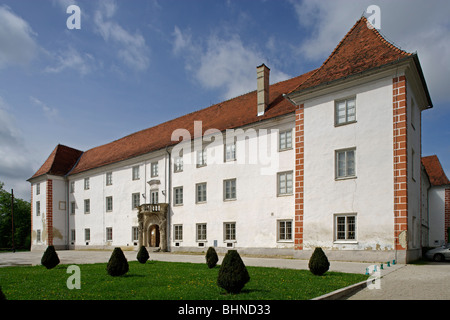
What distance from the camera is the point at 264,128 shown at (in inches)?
968

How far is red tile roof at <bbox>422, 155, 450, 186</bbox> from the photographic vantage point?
3691 cm

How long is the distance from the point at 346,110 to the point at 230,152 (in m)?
9.32

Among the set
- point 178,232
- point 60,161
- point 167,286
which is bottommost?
point 178,232

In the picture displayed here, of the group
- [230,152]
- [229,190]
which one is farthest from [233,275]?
[230,152]

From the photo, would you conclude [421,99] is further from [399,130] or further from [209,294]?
[209,294]

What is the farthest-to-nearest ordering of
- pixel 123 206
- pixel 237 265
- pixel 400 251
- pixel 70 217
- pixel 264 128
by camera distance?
1. pixel 70 217
2. pixel 123 206
3. pixel 264 128
4. pixel 400 251
5. pixel 237 265

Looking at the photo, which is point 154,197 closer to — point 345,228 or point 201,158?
point 201,158

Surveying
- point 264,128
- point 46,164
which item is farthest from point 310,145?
point 46,164

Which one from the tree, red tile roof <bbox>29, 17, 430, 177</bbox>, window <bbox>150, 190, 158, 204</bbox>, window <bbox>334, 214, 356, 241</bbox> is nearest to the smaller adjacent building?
red tile roof <bbox>29, 17, 430, 177</bbox>

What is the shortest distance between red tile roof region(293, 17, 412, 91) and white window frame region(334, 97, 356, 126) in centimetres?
128

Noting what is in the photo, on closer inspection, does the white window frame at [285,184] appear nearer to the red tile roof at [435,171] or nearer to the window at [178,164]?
the window at [178,164]

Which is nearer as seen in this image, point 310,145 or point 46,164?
point 310,145

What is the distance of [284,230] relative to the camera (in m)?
23.0
